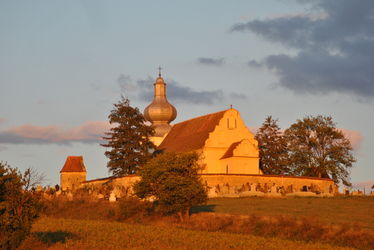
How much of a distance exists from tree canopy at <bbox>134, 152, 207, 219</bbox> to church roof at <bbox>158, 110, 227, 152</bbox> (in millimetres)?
27746

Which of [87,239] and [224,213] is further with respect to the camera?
[224,213]

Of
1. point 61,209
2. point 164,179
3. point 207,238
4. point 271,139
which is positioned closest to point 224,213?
point 164,179

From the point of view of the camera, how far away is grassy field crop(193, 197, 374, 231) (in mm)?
34906

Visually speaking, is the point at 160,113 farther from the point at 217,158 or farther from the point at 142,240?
the point at 142,240

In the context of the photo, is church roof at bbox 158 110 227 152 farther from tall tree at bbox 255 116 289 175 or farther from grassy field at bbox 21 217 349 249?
grassy field at bbox 21 217 349 249

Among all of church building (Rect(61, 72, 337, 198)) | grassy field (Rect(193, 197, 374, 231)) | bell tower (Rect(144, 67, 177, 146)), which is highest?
bell tower (Rect(144, 67, 177, 146))

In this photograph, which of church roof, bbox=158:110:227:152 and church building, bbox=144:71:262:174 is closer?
church building, bbox=144:71:262:174

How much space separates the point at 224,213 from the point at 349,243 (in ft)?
37.3

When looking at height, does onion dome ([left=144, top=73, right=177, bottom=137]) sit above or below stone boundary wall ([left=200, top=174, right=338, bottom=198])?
above

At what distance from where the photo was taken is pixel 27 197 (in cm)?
2442

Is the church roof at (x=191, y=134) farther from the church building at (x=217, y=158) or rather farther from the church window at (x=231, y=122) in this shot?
the church window at (x=231, y=122)

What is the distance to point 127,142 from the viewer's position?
65.8m

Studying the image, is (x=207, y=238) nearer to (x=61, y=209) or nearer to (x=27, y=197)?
(x=27, y=197)

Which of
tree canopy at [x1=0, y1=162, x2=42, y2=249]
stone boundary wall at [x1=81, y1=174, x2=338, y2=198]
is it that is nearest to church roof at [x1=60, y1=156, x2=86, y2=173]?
stone boundary wall at [x1=81, y1=174, x2=338, y2=198]
